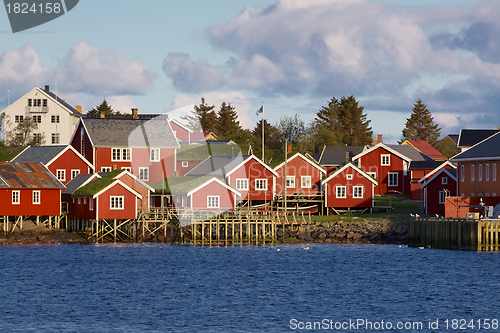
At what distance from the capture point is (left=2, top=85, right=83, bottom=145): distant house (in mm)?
99188

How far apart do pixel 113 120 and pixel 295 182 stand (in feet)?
73.0

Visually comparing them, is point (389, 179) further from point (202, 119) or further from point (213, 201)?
point (202, 119)

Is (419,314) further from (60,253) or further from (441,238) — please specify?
(60,253)

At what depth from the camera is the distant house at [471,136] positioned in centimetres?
9131

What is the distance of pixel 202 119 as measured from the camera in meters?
145

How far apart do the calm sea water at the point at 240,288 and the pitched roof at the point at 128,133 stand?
17905mm

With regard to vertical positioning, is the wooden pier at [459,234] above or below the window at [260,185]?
below

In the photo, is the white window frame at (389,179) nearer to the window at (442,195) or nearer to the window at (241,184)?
the window at (442,195)

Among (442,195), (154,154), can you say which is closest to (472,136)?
(442,195)

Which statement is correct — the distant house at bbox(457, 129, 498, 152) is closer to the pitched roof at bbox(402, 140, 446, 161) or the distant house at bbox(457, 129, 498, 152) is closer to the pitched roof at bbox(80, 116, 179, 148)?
the pitched roof at bbox(402, 140, 446, 161)

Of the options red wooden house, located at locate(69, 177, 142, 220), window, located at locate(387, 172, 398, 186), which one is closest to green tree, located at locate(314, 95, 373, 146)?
window, located at locate(387, 172, 398, 186)

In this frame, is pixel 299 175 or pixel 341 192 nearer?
pixel 341 192

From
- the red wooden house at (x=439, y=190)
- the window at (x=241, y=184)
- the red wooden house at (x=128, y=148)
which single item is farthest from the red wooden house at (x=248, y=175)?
the red wooden house at (x=439, y=190)

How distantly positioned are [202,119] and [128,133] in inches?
2611
